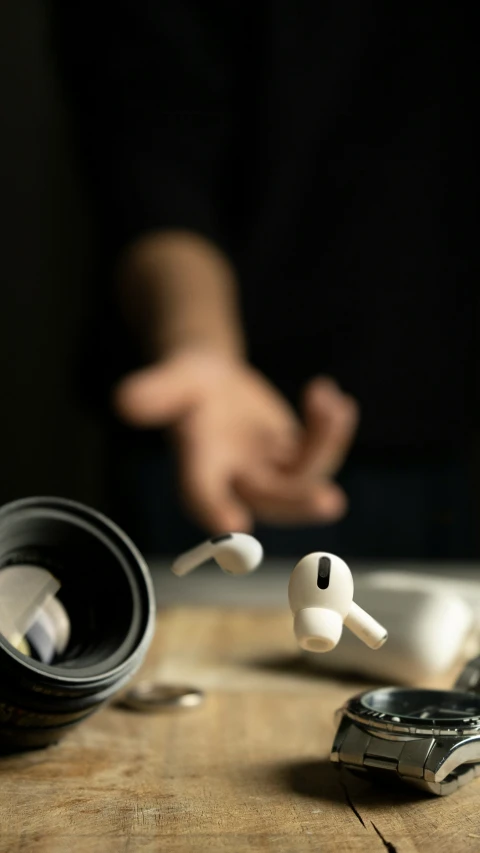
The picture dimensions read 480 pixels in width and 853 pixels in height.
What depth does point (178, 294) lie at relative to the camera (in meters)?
0.95

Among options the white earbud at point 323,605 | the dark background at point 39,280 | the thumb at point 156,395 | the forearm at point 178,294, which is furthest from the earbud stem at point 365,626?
the dark background at point 39,280

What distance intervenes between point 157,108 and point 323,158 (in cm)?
25

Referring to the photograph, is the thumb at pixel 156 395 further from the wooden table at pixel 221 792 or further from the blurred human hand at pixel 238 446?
the wooden table at pixel 221 792

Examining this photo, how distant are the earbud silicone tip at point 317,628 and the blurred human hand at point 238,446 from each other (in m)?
0.47

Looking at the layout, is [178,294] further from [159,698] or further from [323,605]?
[323,605]

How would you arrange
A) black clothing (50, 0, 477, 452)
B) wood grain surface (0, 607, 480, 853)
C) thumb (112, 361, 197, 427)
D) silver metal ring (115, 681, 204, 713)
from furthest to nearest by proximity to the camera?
1. black clothing (50, 0, 477, 452)
2. thumb (112, 361, 197, 427)
3. silver metal ring (115, 681, 204, 713)
4. wood grain surface (0, 607, 480, 853)

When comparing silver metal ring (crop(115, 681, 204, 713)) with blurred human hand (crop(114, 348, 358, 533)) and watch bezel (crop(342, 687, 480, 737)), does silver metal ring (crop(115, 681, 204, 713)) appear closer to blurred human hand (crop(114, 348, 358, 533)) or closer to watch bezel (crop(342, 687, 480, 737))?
watch bezel (crop(342, 687, 480, 737))

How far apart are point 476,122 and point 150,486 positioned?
729 millimetres

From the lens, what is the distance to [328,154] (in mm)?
1188

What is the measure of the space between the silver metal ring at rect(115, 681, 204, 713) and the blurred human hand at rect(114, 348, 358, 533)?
1.02ft

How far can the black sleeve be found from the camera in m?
1.01

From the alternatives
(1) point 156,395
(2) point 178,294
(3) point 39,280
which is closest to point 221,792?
(1) point 156,395

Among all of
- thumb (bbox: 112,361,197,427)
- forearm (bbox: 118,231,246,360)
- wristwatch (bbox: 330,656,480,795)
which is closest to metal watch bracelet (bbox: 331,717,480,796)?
wristwatch (bbox: 330,656,480,795)

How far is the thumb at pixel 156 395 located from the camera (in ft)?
2.20
